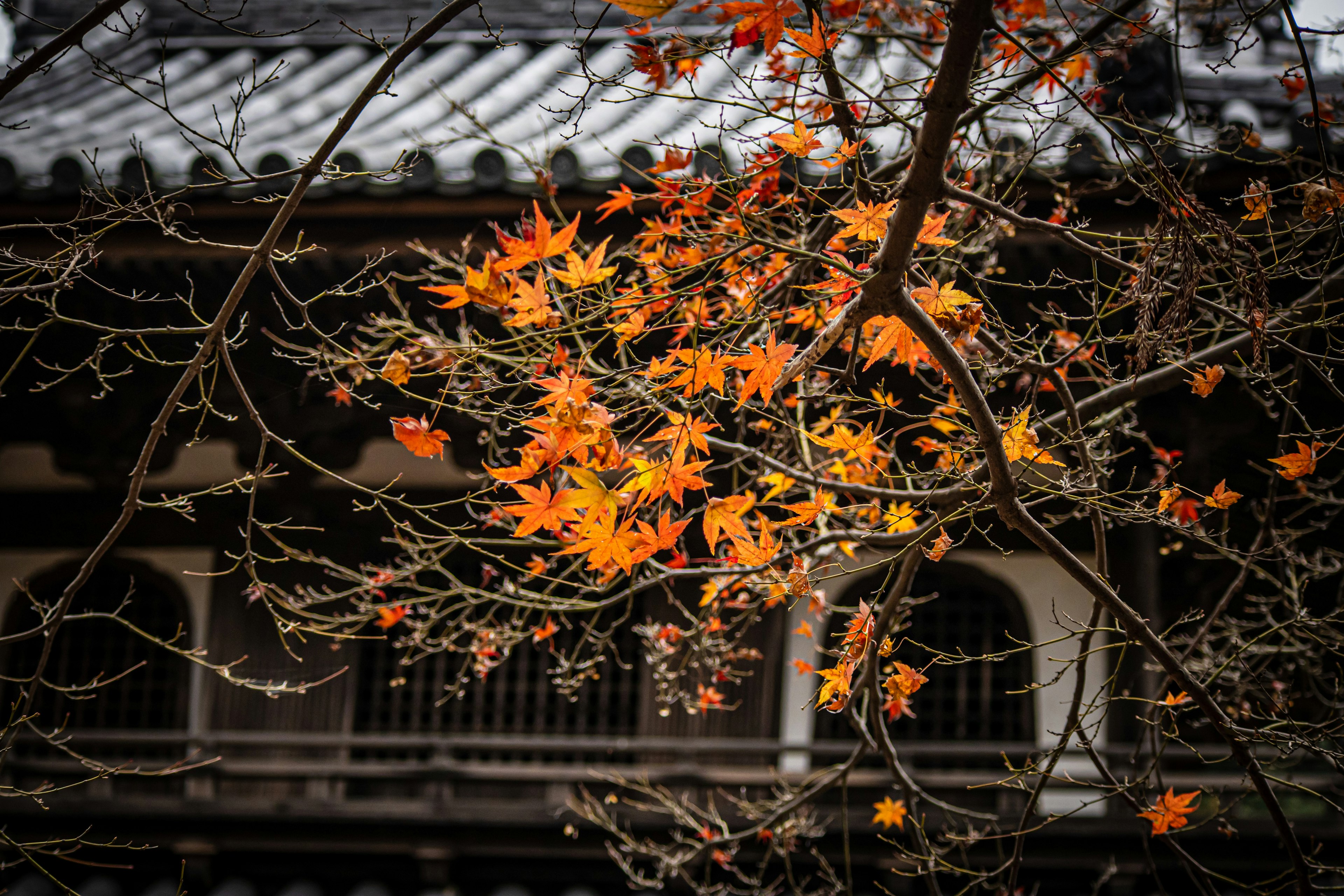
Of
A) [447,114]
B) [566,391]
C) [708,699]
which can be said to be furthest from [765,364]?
[447,114]

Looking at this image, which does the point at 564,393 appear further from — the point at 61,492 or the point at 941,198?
the point at 61,492

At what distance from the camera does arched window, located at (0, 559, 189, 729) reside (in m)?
5.81

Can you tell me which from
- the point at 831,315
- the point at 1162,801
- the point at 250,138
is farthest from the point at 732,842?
the point at 250,138

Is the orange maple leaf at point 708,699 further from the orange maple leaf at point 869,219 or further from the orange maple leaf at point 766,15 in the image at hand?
the orange maple leaf at point 766,15

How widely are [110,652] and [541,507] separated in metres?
5.05

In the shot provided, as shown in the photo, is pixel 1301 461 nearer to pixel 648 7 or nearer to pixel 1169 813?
pixel 1169 813

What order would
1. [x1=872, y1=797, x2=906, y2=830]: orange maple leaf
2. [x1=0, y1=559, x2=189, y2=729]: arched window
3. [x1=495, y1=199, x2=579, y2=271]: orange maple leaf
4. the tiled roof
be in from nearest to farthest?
1. [x1=495, y1=199, x2=579, y2=271]: orange maple leaf
2. [x1=872, y1=797, x2=906, y2=830]: orange maple leaf
3. the tiled roof
4. [x1=0, y1=559, x2=189, y2=729]: arched window

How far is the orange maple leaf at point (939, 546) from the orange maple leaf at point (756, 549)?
33 centimetres

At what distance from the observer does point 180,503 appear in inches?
86.8

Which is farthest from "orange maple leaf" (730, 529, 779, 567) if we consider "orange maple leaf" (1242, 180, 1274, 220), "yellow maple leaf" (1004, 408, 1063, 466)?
"orange maple leaf" (1242, 180, 1274, 220)

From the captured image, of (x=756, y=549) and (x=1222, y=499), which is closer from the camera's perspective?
(x=756, y=549)

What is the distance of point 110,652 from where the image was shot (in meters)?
5.93

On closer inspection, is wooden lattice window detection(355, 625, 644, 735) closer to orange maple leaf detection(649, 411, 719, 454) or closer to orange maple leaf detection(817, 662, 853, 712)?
orange maple leaf detection(817, 662, 853, 712)

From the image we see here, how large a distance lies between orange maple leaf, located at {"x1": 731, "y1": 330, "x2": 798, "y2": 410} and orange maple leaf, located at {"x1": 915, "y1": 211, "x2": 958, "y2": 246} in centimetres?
38
